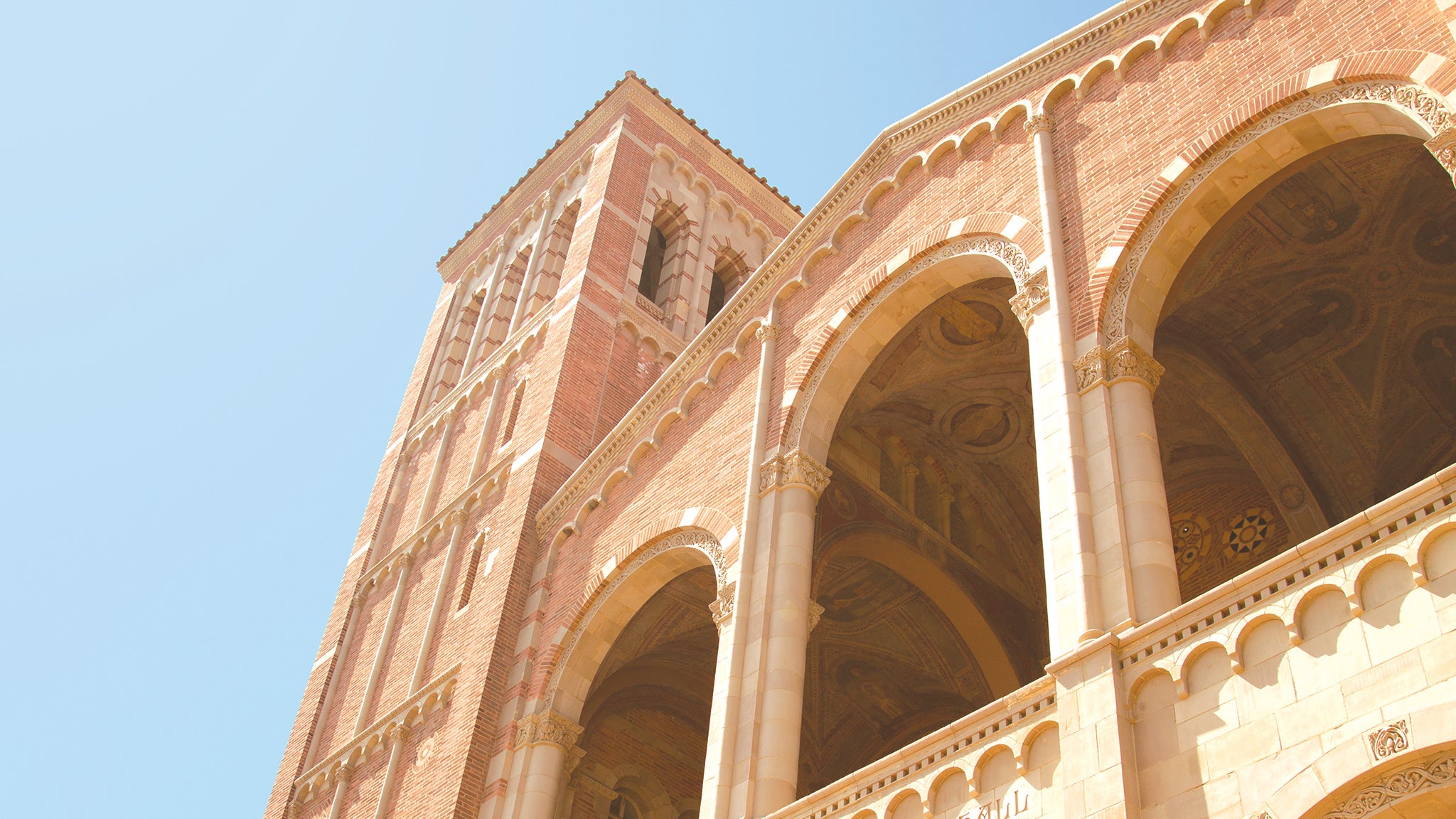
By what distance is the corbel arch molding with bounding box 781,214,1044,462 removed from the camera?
12523 mm

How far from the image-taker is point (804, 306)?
14.4 m

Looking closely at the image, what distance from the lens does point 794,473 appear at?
12797 millimetres

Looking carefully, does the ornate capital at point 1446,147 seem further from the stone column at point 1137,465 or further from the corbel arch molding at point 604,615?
the corbel arch molding at point 604,615

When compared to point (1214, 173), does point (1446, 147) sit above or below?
below

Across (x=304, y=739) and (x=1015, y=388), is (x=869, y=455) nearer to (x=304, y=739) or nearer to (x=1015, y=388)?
(x=1015, y=388)

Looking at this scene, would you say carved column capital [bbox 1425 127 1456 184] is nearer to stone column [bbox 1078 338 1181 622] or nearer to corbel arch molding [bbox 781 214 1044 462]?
stone column [bbox 1078 338 1181 622]

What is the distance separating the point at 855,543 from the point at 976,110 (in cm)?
532

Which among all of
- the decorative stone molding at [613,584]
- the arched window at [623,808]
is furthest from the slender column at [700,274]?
the decorative stone molding at [613,584]

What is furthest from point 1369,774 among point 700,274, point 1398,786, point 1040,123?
point 700,274

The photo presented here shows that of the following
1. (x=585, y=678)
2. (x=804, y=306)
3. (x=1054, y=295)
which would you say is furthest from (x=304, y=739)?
(x=1054, y=295)

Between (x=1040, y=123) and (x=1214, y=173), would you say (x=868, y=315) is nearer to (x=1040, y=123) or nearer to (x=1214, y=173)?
(x=1040, y=123)

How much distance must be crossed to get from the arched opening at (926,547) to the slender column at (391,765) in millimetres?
5105

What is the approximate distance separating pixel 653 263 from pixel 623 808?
32.7 ft

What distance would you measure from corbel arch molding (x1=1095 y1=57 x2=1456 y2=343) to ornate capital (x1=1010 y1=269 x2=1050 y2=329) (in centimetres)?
44
